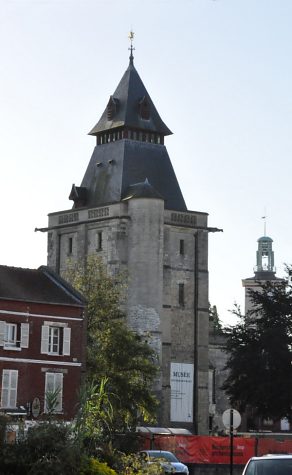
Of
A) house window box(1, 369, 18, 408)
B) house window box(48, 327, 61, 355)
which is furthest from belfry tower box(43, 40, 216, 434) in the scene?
house window box(1, 369, 18, 408)

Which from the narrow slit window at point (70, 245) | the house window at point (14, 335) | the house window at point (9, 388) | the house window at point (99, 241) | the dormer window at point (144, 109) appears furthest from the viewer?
the dormer window at point (144, 109)

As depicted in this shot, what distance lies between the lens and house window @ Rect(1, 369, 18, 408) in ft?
218

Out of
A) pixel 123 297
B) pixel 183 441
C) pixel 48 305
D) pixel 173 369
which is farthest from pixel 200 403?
pixel 183 441

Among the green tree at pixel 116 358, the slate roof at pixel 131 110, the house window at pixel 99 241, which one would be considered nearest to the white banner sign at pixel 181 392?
the house window at pixel 99 241

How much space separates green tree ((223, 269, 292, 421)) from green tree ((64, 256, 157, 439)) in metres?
5.02

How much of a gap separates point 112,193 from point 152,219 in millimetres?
6594

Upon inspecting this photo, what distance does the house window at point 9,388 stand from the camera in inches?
2616

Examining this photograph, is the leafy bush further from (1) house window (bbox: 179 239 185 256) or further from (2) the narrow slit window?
(2) the narrow slit window

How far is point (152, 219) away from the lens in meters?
104

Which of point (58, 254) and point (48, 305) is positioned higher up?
point (58, 254)

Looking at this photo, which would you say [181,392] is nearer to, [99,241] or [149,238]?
[149,238]

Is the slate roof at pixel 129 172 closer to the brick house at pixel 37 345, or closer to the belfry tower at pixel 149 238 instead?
the belfry tower at pixel 149 238

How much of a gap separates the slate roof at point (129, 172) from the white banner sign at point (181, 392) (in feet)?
43.6

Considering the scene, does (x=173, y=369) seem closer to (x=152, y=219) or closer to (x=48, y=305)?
(x=152, y=219)
